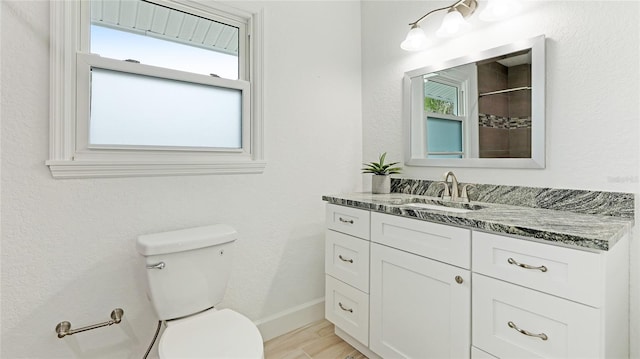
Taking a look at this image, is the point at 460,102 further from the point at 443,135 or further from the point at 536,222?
the point at 536,222

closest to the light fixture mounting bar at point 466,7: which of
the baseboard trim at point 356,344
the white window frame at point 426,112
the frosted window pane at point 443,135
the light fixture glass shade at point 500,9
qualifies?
the light fixture glass shade at point 500,9

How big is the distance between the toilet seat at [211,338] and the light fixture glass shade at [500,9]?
183 cm

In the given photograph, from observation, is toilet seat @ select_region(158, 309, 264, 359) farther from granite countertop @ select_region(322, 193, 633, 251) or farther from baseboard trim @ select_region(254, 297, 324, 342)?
granite countertop @ select_region(322, 193, 633, 251)

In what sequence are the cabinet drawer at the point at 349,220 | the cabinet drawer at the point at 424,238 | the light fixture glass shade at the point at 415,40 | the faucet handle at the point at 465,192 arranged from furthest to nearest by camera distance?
the light fixture glass shade at the point at 415,40, the faucet handle at the point at 465,192, the cabinet drawer at the point at 349,220, the cabinet drawer at the point at 424,238

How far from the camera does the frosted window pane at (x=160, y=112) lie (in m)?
1.49

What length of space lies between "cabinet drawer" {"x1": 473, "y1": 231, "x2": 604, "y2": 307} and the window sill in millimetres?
1251

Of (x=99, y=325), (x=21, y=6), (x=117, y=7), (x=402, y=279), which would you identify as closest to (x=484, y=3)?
(x=402, y=279)

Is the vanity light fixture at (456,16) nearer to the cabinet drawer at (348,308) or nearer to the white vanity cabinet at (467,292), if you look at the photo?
the white vanity cabinet at (467,292)

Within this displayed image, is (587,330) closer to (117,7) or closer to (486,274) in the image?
(486,274)

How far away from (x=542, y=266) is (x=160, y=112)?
177cm

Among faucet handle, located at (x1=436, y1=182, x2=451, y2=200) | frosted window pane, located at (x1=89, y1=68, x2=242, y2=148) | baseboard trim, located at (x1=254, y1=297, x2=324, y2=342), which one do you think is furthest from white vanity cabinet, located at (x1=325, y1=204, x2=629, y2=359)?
frosted window pane, located at (x1=89, y1=68, x2=242, y2=148)

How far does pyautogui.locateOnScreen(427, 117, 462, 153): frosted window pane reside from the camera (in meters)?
1.86

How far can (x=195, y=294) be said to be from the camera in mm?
1436

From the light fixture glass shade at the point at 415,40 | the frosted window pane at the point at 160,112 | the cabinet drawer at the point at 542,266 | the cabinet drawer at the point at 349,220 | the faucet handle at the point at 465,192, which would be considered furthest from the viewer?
the light fixture glass shade at the point at 415,40
